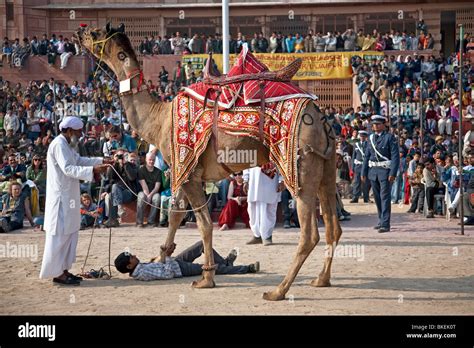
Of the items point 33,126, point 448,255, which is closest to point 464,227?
point 448,255

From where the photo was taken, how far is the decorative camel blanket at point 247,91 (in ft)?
32.9

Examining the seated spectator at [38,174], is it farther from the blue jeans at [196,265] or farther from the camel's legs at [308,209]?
the camel's legs at [308,209]

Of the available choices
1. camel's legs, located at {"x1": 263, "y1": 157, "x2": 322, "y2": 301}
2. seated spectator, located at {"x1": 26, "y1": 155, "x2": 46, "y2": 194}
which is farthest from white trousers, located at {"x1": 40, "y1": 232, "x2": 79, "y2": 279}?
seated spectator, located at {"x1": 26, "y1": 155, "x2": 46, "y2": 194}

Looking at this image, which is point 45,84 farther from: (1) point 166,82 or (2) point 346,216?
(2) point 346,216

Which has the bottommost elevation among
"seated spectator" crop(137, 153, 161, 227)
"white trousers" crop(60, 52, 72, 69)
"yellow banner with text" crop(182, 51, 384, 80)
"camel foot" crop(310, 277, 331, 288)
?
"camel foot" crop(310, 277, 331, 288)

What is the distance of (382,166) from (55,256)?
7488 mm

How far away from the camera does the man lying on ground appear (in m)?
10.7

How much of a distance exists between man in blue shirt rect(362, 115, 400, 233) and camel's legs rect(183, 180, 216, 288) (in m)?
5.85

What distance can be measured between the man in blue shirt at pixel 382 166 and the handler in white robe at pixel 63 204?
6.68 metres

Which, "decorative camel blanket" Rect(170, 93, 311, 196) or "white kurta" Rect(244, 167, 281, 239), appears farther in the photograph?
"white kurta" Rect(244, 167, 281, 239)

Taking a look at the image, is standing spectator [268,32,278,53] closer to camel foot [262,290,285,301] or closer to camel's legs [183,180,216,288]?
camel's legs [183,180,216,288]

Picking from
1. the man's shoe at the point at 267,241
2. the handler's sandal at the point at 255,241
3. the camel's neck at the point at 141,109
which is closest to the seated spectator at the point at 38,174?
the handler's sandal at the point at 255,241

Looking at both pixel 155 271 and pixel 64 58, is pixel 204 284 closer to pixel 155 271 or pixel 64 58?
pixel 155 271

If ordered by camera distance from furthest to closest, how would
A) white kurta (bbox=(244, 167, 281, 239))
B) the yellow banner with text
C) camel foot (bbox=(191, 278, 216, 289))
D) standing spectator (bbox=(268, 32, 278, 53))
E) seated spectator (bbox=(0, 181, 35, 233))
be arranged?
standing spectator (bbox=(268, 32, 278, 53)) → the yellow banner with text → seated spectator (bbox=(0, 181, 35, 233)) → white kurta (bbox=(244, 167, 281, 239)) → camel foot (bbox=(191, 278, 216, 289))
